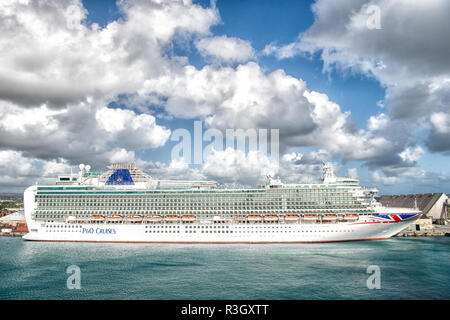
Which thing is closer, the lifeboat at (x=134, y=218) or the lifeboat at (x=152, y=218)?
the lifeboat at (x=134, y=218)

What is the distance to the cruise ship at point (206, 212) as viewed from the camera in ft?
165

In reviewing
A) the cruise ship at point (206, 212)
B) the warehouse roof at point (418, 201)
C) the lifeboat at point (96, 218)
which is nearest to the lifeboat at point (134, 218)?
the cruise ship at point (206, 212)

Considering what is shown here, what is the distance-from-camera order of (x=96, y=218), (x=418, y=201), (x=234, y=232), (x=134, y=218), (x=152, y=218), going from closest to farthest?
(x=234, y=232)
(x=134, y=218)
(x=152, y=218)
(x=96, y=218)
(x=418, y=201)

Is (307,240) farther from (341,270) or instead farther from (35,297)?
(35,297)

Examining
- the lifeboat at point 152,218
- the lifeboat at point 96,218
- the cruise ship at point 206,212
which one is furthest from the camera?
the lifeboat at point 96,218

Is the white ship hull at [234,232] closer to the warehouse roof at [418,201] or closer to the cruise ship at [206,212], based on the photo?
the cruise ship at [206,212]

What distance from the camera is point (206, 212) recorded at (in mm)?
53688

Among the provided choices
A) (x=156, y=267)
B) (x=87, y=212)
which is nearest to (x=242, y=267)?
(x=156, y=267)

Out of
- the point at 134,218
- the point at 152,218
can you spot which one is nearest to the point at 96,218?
the point at 134,218

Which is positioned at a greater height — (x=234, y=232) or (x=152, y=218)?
(x=152, y=218)

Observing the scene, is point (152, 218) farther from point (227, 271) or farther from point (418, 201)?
point (418, 201)

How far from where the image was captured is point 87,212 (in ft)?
182

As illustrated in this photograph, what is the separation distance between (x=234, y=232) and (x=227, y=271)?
18092mm

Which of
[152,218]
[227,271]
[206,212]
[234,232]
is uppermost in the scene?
[206,212]
